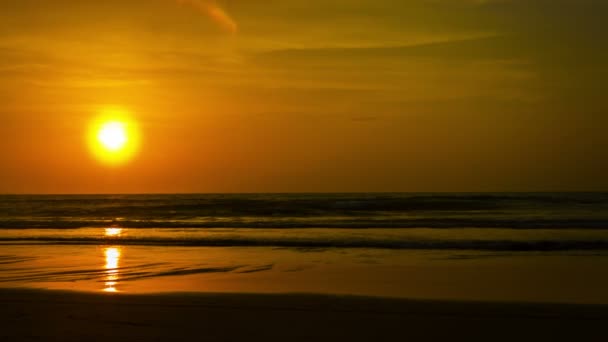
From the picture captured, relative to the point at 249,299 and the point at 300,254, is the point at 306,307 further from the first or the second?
the point at 300,254

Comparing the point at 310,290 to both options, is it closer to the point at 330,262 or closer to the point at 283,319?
the point at 283,319

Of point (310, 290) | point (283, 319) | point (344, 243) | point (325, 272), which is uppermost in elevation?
point (344, 243)

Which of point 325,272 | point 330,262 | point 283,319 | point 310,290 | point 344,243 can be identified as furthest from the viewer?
point 344,243

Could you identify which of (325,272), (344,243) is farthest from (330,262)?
(344,243)

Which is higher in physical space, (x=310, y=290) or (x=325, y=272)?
(x=325, y=272)

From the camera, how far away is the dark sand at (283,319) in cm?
750

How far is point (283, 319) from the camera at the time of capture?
8445 millimetres

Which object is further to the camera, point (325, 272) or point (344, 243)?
point (344, 243)

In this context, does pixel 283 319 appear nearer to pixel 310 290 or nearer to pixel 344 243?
pixel 310 290

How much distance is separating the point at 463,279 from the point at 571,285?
1.81 metres

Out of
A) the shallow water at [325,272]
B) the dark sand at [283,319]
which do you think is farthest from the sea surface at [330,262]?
the dark sand at [283,319]

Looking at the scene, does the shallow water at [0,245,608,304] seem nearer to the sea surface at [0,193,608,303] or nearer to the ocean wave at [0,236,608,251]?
the sea surface at [0,193,608,303]

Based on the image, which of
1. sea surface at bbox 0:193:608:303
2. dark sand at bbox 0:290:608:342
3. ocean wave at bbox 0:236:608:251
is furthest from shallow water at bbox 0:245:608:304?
ocean wave at bbox 0:236:608:251

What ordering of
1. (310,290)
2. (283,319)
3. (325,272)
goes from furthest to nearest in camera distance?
(325,272), (310,290), (283,319)
